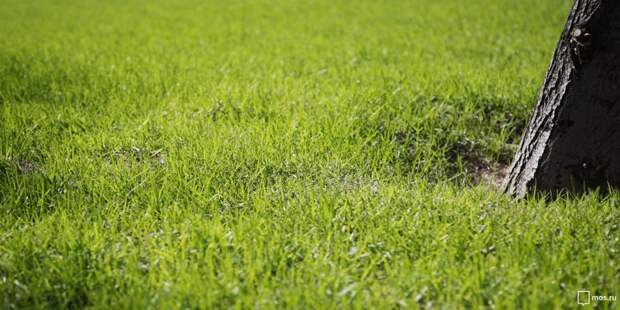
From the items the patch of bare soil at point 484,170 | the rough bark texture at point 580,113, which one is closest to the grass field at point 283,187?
the patch of bare soil at point 484,170

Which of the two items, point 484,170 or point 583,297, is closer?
A: point 583,297

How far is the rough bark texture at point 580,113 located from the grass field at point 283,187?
160 mm

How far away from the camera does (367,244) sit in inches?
119

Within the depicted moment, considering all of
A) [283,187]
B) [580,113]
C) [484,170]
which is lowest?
[484,170]

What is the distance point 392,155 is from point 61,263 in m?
2.32

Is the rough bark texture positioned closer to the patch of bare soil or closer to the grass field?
the grass field

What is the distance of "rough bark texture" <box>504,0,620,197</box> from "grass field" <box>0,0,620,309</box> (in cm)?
16

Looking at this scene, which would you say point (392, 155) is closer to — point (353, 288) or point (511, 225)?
point (511, 225)

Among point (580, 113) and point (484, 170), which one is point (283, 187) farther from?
point (580, 113)

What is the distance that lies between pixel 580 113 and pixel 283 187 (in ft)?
5.89

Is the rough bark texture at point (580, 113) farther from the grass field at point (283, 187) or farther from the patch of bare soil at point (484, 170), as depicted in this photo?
the patch of bare soil at point (484, 170)

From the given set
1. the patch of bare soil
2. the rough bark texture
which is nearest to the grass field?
the patch of bare soil

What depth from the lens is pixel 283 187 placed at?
3729 mm

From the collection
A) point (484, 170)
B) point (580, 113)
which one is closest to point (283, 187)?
point (484, 170)
